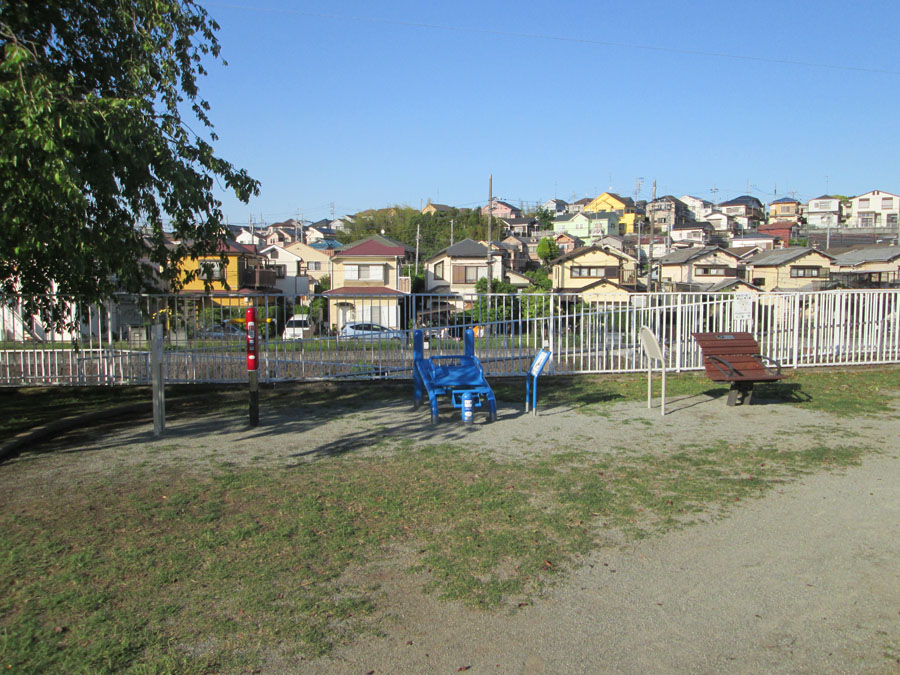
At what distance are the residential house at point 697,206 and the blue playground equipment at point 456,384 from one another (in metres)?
118

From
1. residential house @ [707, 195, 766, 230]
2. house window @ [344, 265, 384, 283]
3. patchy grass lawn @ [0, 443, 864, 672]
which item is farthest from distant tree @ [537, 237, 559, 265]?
patchy grass lawn @ [0, 443, 864, 672]

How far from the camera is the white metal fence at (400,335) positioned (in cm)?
1121

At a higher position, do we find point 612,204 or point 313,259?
point 612,204

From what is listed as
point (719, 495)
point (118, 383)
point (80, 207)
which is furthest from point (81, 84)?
point (719, 495)

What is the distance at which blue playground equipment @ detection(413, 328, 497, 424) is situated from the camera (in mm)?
9234

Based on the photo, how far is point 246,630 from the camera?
381cm

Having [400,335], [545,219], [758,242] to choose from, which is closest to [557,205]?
[545,219]

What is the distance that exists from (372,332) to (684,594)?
346 inches

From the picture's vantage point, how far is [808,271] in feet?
166

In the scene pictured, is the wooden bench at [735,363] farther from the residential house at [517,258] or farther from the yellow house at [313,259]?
the yellow house at [313,259]

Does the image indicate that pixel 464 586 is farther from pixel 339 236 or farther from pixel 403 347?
pixel 339 236

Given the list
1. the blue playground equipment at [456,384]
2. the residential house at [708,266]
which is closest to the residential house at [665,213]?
the residential house at [708,266]

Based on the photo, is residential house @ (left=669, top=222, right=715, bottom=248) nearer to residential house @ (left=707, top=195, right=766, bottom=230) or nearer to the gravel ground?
residential house @ (left=707, top=195, right=766, bottom=230)

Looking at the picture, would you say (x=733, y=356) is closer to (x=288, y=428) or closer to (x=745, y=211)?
(x=288, y=428)
